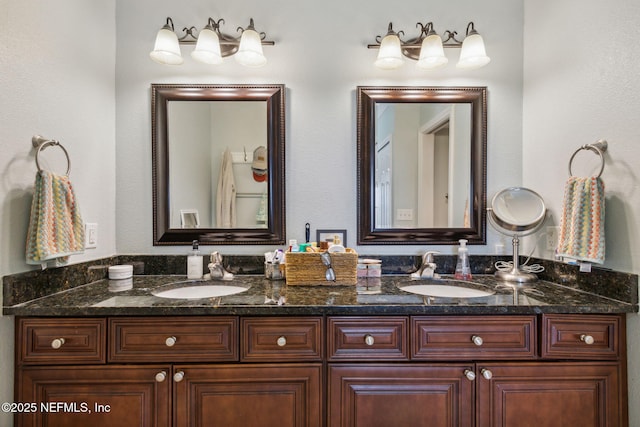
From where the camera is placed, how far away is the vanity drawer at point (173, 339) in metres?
1.08

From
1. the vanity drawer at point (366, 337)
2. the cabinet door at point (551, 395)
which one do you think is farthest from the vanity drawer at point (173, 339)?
the cabinet door at point (551, 395)

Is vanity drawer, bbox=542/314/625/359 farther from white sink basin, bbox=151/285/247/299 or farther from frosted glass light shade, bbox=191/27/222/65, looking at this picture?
frosted glass light shade, bbox=191/27/222/65

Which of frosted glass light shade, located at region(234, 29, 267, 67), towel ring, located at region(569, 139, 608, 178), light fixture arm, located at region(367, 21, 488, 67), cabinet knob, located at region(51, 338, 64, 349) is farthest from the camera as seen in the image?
light fixture arm, located at region(367, 21, 488, 67)

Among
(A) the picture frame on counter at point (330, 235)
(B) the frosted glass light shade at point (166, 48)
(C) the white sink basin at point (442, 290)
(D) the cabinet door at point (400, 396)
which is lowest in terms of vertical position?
(D) the cabinet door at point (400, 396)

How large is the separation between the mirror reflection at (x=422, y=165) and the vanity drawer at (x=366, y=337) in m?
0.65

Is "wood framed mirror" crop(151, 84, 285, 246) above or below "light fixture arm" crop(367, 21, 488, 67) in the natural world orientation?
below

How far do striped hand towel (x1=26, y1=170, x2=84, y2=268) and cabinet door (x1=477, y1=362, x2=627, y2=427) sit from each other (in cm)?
162

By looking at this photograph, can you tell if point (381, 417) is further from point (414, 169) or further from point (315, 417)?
point (414, 169)

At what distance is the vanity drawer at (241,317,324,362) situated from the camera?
108 cm

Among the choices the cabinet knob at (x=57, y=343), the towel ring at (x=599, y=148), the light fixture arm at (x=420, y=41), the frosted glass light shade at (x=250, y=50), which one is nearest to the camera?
the cabinet knob at (x=57, y=343)

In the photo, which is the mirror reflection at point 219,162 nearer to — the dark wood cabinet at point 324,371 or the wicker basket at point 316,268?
the wicker basket at point 316,268

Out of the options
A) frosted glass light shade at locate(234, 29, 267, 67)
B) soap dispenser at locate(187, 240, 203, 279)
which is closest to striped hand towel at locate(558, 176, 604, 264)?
frosted glass light shade at locate(234, 29, 267, 67)

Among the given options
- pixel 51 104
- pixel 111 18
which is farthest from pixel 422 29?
pixel 51 104

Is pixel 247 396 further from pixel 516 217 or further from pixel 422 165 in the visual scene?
pixel 516 217
